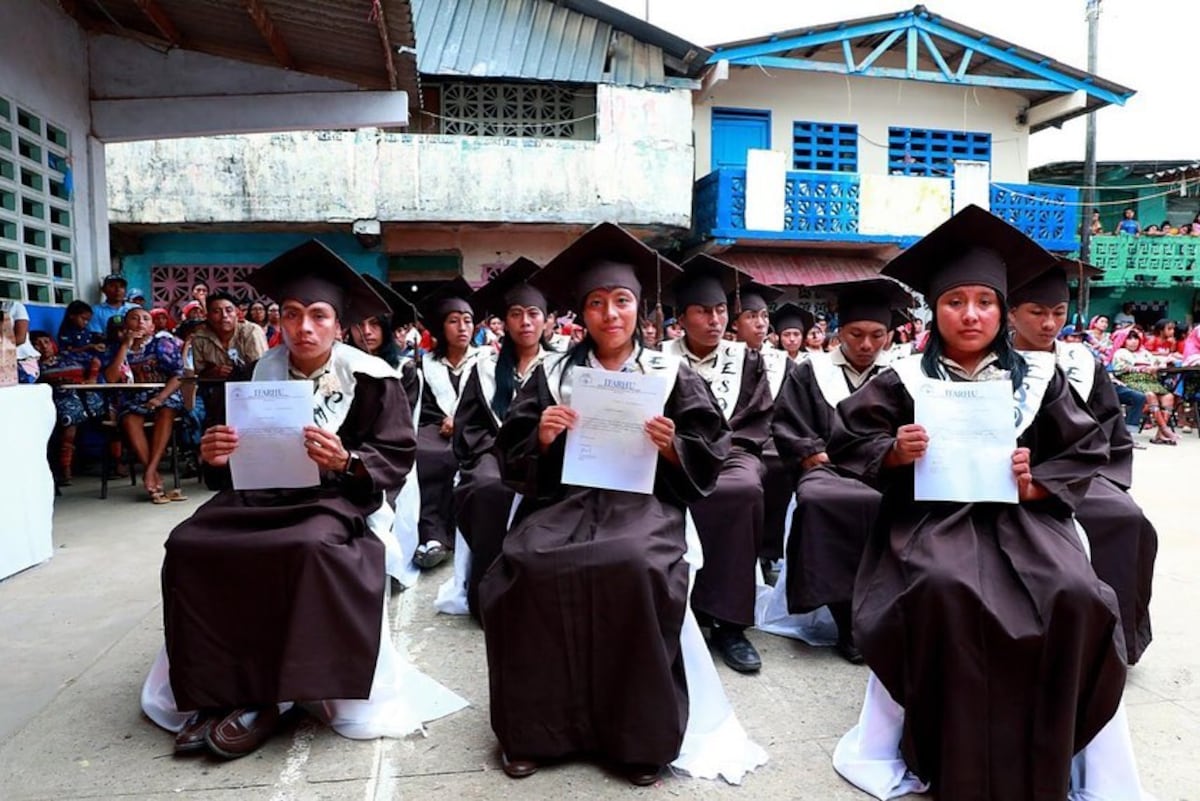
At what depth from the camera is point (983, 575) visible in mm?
2584

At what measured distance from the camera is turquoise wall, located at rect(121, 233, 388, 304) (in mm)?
13664

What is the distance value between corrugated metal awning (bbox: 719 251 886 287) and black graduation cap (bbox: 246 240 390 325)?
1233 cm

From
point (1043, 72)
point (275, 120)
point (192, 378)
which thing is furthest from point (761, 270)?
point (192, 378)

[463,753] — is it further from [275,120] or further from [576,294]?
[275,120]

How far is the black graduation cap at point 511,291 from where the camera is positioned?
5.36 metres

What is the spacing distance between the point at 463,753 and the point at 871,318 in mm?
3027

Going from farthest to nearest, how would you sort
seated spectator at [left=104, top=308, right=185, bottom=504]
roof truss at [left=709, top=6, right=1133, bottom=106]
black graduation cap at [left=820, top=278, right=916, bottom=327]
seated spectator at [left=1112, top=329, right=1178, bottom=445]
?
1. roof truss at [left=709, top=6, right=1133, bottom=106]
2. seated spectator at [left=1112, top=329, right=1178, bottom=445]
3. seated spectator at [left=104, top=308, right=185, bottom=504]
4. black graduation cap at [left=820, top=278, right=916, bottom=327]

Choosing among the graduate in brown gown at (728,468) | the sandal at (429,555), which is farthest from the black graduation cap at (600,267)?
the sandal at (429,555)

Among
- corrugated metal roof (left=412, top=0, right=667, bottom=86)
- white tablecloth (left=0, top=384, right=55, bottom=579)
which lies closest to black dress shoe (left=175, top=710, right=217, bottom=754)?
white tablecloth (left=0, top=384, right=55, bottom=579)

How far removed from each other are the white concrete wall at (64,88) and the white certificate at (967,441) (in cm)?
749

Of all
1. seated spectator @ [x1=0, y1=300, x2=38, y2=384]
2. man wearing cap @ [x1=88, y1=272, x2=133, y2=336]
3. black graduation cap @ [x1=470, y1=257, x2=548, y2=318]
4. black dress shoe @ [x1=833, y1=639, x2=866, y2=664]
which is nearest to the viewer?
black dress shoe @ [x1=833, y1=639, x2=866, y2=664]

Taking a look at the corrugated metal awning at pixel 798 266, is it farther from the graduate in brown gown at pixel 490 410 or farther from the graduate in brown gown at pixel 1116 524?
the graduate in brown gown at pixel 1116 524

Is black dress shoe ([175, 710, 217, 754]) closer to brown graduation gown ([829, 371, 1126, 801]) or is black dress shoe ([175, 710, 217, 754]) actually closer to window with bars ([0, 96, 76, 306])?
brown graduation gown ([829, 371, 1126, 801])

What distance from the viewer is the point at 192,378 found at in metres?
7.33
